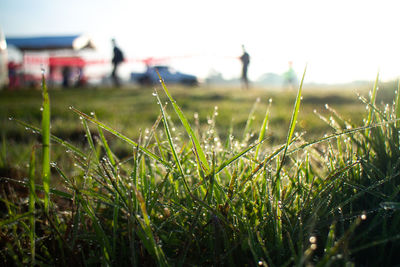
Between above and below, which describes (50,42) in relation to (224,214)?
above

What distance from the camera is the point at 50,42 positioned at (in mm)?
20188

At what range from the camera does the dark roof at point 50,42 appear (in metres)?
19.4

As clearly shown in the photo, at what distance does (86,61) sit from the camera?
67.3ft

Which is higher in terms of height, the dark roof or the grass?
the dark roof

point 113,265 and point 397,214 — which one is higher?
point 397,214

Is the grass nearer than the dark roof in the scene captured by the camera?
Yes

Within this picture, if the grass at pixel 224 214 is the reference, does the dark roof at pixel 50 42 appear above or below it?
above

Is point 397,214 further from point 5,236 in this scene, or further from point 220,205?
point 5,236

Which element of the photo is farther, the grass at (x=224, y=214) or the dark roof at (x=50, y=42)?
the dark roof at (x=50, y=42)

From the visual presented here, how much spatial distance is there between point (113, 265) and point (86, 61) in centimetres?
2137

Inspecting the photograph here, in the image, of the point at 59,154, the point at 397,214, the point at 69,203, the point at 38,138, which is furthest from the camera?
the point at 38,138

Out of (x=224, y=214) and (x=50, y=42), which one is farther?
(x=50, y=42)

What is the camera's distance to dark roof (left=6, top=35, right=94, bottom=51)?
1944 cm

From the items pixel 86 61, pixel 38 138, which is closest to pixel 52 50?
pixel 86 61
